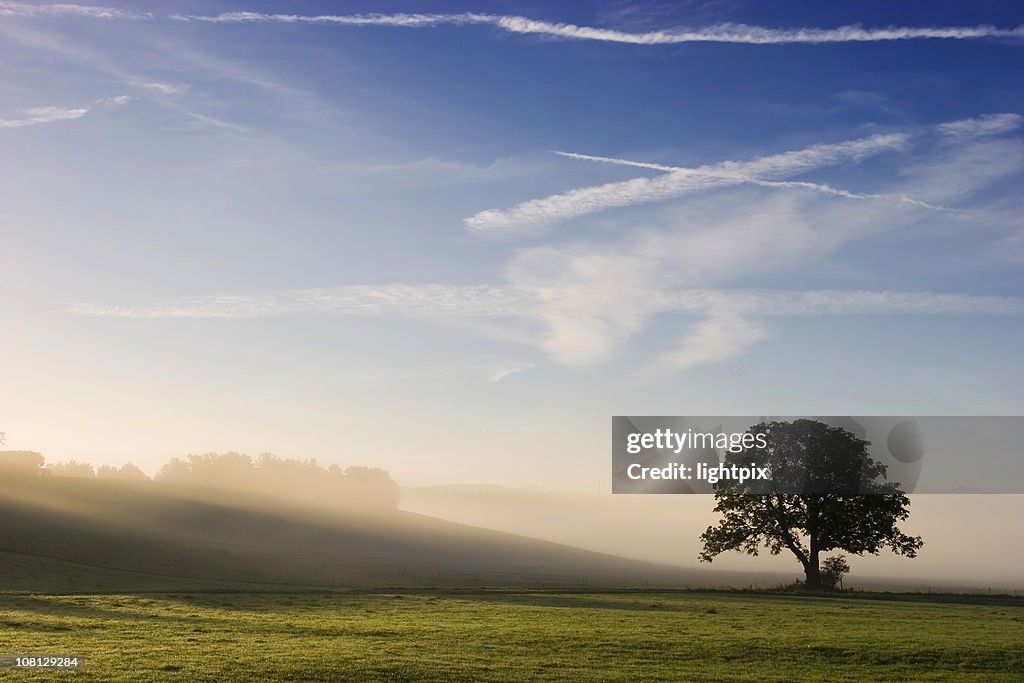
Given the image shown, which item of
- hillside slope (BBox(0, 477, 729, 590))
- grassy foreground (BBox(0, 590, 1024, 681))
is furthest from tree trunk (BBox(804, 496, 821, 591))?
hillside slope (BBox(0, 477, 729, 590))

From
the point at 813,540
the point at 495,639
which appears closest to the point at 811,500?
the point at 813,540

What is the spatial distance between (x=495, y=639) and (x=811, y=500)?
149 feet

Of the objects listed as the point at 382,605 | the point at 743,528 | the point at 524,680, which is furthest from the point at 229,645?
the point at 743,528

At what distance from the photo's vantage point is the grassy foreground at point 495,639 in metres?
29.5

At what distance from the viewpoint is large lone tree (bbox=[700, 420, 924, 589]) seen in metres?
73.3

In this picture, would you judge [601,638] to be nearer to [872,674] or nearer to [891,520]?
[872,674]

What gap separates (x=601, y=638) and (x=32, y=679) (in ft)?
71.6

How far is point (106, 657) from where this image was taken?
29969 millimetres

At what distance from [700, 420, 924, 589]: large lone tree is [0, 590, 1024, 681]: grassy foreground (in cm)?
1748

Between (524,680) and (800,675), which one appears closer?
(524,680)

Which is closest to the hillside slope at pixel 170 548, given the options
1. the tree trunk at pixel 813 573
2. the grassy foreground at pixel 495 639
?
the grassy foreground at pixel 495 639

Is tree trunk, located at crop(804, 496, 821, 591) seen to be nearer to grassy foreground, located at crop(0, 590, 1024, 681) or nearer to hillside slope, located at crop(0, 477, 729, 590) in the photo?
grassy foreground, located at crop(0, 590, 1024, 681)

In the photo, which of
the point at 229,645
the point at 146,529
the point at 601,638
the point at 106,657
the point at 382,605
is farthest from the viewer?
the point at 146,529

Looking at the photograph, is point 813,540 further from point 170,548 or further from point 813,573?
point 170,548
